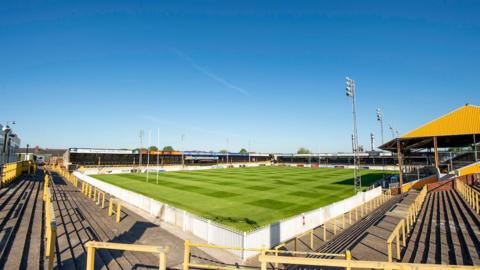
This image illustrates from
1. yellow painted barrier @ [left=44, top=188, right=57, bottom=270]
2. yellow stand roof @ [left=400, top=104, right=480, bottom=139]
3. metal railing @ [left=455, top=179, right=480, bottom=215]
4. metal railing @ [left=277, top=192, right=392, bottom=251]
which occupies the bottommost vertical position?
metal railing @ [left=277, top=192, right=392, bottom=251]

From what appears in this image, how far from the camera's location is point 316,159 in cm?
10888

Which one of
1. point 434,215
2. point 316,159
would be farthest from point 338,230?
point 316,159

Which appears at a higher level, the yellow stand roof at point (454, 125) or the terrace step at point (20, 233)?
the yellow stand roof at point (454, 125)

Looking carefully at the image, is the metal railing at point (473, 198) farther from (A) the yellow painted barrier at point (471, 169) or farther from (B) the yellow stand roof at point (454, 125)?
(A) the yellow painted barrier at point (471, 169)

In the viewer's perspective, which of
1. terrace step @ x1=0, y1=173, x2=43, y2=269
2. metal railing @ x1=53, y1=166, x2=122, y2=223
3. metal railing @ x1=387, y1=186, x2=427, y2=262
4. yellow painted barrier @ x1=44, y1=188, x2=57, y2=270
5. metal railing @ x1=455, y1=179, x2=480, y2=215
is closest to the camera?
yellow painted barrier @ x1=44, y1=188, x2=57, y2=270

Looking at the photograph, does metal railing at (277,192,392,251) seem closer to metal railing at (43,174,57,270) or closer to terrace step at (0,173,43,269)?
metal railing at (43,174,57,270)

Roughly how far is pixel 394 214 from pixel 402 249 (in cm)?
825

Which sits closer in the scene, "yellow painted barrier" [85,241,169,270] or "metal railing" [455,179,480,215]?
"yellow painted barrier" [85,241,169,270]

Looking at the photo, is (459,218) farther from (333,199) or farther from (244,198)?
(244,198)

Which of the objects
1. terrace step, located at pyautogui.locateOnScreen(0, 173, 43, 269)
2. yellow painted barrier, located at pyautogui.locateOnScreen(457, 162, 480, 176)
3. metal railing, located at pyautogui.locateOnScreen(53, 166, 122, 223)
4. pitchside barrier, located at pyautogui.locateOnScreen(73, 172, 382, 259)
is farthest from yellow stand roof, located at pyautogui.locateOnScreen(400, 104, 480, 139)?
terrace step, located at pyautogui.locateOnScreen(0, 173, 43, 269)

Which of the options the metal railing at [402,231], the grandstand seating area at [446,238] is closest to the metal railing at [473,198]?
the grandstand seating area at [446,238]

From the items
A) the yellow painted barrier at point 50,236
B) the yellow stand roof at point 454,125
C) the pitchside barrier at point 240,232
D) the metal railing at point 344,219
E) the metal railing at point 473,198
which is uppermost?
the yellow stand roof at point 454,125

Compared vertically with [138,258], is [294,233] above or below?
below

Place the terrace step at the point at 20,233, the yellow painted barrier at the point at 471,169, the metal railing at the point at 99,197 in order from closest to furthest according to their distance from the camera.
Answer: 1. the terrace step at the point at 20,233
2. the metal railing at the point at 99,197
3. the yellow painted barrier at the point at 471,169
